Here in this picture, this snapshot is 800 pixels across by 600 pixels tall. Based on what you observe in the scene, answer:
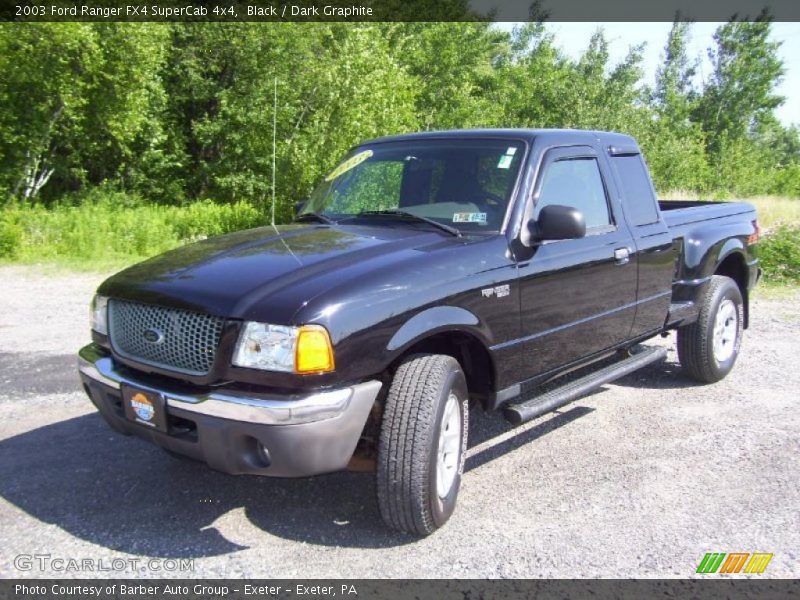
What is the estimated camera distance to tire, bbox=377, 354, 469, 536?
319 centimetres

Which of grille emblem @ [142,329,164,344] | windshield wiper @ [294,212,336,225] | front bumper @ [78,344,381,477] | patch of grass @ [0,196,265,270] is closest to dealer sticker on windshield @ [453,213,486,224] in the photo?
windshield wiper @ [294,212,336,225]

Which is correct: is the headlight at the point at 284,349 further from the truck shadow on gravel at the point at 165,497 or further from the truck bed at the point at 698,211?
the truck bed at the point at 698,211

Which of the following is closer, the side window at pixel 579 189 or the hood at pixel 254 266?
the hood at pixel 254 266

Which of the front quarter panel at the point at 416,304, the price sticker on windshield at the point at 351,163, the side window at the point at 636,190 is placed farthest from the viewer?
the side window at the point at 636,190

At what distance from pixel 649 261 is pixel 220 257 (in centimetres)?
297

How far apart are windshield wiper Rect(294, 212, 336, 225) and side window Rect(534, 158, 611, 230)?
1273 millimetres

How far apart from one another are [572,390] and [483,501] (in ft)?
2.91

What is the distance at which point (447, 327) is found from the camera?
3.42 metres

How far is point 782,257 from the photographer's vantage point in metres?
12.0

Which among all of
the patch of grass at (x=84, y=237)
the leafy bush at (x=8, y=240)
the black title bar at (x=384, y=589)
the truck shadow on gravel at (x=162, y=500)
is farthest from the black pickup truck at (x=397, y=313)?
the leafy bush at (x=8, y=240)

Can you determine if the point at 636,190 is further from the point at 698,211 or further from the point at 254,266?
the point at 254,266

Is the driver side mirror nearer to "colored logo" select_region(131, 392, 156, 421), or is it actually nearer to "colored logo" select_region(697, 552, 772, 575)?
"colored logo" select_region(697, 552, 772, 575)

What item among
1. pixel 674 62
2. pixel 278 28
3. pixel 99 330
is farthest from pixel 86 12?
pixel 674 62

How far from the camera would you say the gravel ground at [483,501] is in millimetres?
3242
